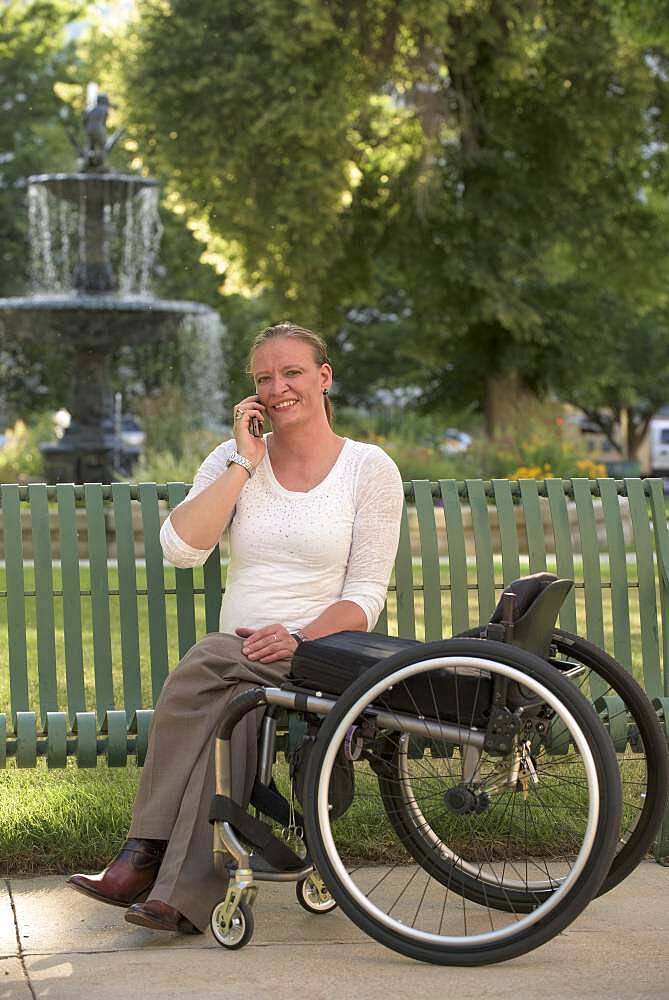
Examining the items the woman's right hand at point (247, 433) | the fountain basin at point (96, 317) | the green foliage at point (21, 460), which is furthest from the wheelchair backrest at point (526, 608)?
the green foliage at point (21, 460)

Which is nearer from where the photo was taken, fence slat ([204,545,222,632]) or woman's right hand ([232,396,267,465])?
woman's right hand ([232,396,267,465])

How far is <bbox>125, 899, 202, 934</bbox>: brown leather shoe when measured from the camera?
→ 3.52 metres

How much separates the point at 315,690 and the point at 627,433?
1940 inches

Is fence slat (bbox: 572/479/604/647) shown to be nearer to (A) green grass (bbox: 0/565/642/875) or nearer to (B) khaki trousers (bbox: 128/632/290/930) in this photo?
(A) green grass (bbox: 0/565/642/875)

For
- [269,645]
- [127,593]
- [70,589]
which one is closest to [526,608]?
[269,645]

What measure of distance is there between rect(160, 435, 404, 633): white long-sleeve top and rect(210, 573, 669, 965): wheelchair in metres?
0.34

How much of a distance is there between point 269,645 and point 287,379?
0.76 meters

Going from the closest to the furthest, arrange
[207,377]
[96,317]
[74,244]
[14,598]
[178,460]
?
[14,598] < [96,317] < [178,460] < [207,377] < [74,244]

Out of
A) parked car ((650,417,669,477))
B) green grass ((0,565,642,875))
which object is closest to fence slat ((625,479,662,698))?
green grass ((0,565,642,875))

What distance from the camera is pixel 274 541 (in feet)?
13.6

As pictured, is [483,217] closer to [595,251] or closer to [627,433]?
[595,251]

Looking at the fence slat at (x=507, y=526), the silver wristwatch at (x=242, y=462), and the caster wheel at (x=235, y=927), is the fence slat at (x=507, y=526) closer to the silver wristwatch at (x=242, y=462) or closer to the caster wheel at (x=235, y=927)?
the silver wristwatch at (x=242, y=462)

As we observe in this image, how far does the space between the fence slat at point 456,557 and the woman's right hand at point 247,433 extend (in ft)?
2.21

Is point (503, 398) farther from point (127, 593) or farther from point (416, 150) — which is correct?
point (127, 593)
